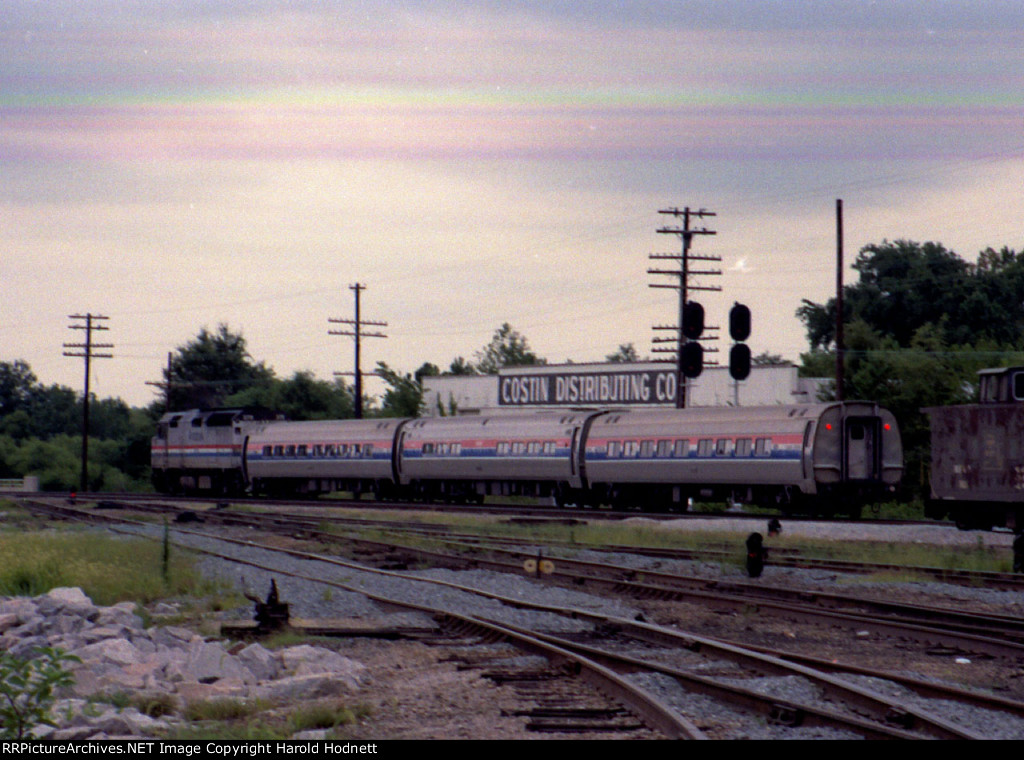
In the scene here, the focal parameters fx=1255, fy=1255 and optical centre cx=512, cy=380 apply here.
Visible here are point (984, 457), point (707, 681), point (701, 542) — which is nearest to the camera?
point (707, 681)

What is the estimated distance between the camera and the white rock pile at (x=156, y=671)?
855 centimetres

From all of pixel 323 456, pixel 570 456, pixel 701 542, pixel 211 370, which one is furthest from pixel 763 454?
pixel 211 370

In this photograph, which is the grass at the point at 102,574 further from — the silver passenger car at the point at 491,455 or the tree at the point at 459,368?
the tree at the point at 459,368

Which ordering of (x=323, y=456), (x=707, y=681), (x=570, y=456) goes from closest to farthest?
1. (x=707, y=681)
2. (x=570, y=456)
3. (x=323, y=456)

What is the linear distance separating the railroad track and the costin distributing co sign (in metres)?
53.3

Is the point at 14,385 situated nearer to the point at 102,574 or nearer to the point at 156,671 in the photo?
the point at 102,574

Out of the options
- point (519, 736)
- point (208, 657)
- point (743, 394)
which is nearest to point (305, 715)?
point (519, 736)

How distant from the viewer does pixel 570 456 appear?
4212cm

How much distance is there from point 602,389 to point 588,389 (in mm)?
1096

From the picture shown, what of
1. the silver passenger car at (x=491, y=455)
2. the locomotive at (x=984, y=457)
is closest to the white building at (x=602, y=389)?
the silver passenger car at (x=491, y=455)

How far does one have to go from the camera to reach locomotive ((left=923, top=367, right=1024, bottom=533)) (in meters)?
24.0

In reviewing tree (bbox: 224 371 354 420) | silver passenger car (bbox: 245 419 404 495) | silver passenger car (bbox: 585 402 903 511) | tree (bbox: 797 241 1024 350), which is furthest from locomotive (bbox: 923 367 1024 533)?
tree (bbox: 224 371 354 420)

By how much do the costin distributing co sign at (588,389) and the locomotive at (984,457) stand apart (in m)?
40.3
